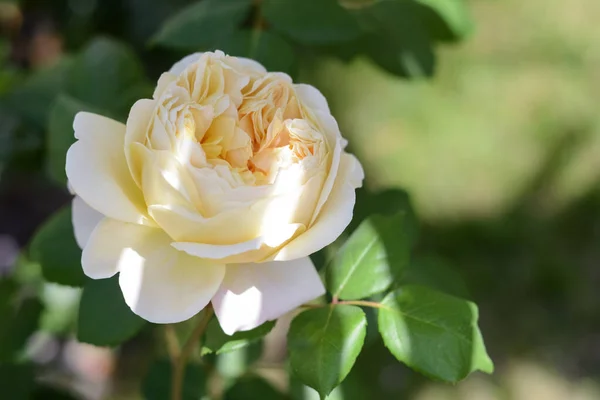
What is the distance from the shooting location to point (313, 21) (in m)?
0.63

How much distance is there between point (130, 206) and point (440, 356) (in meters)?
0.26

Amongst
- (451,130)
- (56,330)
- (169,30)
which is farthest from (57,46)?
(451,130)

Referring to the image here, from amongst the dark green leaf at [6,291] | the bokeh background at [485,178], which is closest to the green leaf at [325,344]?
the dark green leaf at [6,291]

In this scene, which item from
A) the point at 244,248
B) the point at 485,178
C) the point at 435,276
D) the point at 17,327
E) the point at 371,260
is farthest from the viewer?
the point at 485,178

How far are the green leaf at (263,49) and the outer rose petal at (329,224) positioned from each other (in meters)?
0.22

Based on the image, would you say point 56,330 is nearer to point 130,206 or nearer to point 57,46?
point 57,46

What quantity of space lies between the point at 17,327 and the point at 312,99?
1.80 ft

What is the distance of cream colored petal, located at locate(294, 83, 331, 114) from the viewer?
47 cm

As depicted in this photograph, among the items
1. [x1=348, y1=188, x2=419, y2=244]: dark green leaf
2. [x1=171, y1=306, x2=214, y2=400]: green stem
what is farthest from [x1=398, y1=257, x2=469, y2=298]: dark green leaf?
[x1=171, y1=306, x2=214, y2=400]: green stem

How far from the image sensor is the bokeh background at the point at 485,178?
1269 mm

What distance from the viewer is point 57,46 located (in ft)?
4.18

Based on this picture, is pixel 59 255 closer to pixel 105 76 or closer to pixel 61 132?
pixel 61 132

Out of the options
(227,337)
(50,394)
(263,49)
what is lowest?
(50,394)

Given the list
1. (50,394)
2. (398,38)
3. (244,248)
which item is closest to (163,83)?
A: (244,248)
